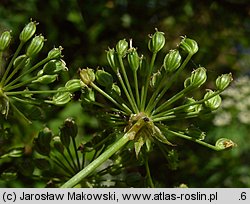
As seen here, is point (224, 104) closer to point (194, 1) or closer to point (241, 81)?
point (241, 81)

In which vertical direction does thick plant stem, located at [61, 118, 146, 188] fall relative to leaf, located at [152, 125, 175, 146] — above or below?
below

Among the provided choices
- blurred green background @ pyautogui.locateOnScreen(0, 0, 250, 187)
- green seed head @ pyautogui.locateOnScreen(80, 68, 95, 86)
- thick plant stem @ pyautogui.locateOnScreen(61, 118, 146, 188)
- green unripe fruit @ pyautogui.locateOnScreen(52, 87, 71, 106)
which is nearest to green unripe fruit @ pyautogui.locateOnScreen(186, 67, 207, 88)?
thick plant stem @ pyautogui.locateOnScreen(61, 118, 146, 188)

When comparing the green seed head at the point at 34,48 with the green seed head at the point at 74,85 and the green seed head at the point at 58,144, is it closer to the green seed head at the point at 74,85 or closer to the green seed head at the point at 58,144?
the green seed head at the point at 74,85

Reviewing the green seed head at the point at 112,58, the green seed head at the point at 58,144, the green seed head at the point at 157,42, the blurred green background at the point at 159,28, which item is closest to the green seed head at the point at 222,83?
the green seed head at the point at 157,42

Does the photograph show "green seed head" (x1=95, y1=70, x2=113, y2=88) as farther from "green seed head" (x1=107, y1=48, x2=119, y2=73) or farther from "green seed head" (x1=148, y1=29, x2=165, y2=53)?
"green seed head" (x1=148, y1=29, x2=165, y2=53)

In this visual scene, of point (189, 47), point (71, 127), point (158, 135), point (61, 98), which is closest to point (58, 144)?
point (71, 127)
